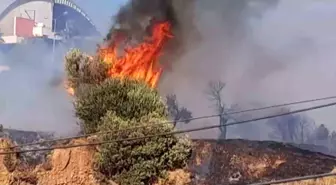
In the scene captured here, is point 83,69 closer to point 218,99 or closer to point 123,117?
point 123,117

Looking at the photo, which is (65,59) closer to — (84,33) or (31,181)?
(31,181)

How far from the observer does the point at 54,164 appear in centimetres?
2370

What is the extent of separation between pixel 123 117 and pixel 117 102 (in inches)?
29.4

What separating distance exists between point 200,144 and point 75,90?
71.2ft

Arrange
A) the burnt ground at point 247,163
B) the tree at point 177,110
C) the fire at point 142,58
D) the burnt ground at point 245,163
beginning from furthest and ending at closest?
the tree at point 177,110, the burnt ground at point 245,163, the burnt ground at point 247,163, the fire at point 142,58

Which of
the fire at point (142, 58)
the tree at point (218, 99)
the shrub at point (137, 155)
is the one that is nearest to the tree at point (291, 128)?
the tree at point (218, 99)

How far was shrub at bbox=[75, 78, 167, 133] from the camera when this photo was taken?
2544 cm

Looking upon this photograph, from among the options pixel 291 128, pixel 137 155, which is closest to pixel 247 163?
pixel 137 155

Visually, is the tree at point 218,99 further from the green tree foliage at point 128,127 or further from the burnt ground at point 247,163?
the green tree foliage at point 128,127

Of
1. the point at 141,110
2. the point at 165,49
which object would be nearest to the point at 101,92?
the point at 141,110

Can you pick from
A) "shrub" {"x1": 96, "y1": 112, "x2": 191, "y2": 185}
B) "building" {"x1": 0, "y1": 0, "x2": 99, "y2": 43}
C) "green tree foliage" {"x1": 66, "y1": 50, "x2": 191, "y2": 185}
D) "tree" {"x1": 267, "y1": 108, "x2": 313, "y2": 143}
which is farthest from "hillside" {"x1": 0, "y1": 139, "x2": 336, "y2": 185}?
"building" {"x1": 0, "y1": 0, "x2": 99, "y2": 43}

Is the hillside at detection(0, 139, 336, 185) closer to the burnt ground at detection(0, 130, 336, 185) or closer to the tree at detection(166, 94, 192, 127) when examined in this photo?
the burnt ground at detection(0, 130, 336, 185)

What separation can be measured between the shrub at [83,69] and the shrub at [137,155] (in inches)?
164

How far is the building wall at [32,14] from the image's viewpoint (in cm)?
9419
